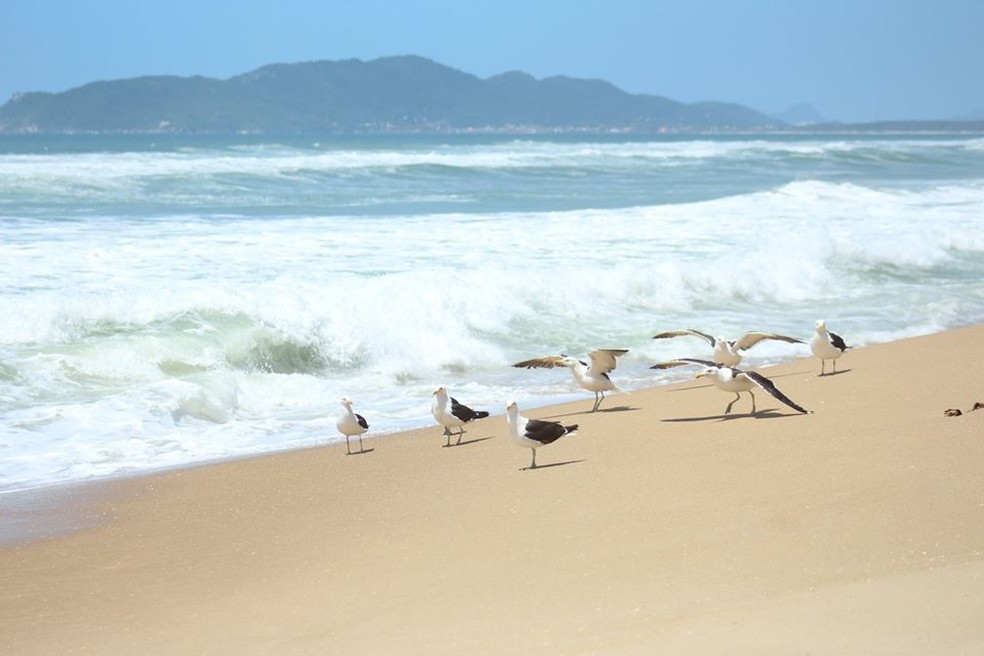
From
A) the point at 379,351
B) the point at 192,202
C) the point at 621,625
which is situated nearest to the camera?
the point at 621,625

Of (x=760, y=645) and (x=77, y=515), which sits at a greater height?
(x=760, y=645)

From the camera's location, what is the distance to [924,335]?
42.1 ft

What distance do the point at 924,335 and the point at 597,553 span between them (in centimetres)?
832

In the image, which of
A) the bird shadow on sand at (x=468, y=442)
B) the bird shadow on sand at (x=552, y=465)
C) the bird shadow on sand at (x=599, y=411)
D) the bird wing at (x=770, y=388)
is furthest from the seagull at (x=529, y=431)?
the bird shadow on sand at (x=599, y=411)

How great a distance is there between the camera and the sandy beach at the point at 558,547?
14.9ft

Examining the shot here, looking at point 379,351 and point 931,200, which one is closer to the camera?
point 379,351

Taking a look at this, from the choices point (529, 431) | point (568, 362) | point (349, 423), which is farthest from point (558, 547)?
point (568, 362)

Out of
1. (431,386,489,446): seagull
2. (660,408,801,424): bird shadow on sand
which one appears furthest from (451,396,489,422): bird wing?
(660,408,801,424): bird shadow on sand

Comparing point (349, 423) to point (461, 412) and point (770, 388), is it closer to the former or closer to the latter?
point (461, 412)

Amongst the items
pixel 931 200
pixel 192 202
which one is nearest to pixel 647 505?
pixel 192 202

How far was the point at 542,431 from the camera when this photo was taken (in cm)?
745

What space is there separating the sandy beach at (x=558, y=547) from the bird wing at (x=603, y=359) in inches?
24.9

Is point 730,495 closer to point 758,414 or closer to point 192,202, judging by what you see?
point 758,414

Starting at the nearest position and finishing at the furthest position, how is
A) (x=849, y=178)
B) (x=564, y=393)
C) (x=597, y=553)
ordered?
(x=597, y=553)
(x=564, y=393)
(x=849, y=178)
